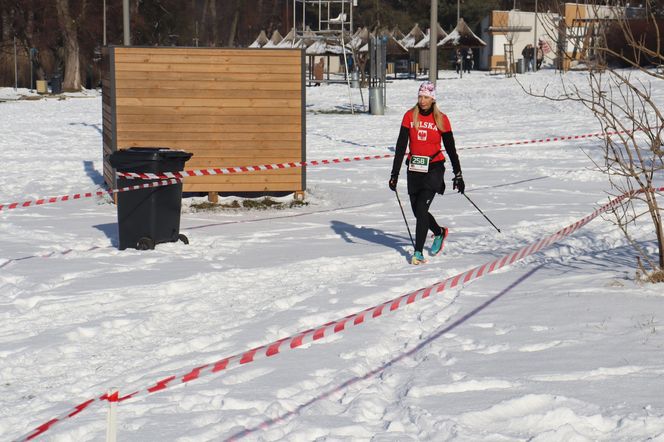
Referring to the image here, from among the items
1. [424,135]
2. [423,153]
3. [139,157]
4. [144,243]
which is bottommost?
[144,243]

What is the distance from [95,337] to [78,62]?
53264 mm

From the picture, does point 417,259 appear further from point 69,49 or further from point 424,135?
point 69,49

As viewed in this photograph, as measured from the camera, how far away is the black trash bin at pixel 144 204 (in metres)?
11.0

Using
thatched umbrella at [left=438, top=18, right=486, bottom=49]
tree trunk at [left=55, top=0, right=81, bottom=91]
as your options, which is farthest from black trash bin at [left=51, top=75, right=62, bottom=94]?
thatched umbrella at [left=438, top=18, right=486, bottom=49]

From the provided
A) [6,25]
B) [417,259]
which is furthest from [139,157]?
[6,25]

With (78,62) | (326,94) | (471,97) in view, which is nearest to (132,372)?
(471,97)

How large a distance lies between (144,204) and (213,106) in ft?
11.1

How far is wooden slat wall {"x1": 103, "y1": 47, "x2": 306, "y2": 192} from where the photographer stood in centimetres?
1392

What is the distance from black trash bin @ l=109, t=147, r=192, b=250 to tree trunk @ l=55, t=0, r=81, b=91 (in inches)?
1895

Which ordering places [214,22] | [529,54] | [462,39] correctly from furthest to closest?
[214,22], [462,39], [529,54]

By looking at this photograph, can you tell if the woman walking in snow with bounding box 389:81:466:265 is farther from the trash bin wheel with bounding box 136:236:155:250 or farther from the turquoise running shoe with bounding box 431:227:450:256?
the trash bin wheel with bounding box 136:236:155:250

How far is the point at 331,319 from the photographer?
7.88 m

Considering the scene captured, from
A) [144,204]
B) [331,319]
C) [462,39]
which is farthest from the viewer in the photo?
[462,39]

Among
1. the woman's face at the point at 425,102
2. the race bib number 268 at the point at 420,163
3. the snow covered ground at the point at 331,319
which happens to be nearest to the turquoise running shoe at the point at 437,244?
the snow covered ground at the point at 331,319
